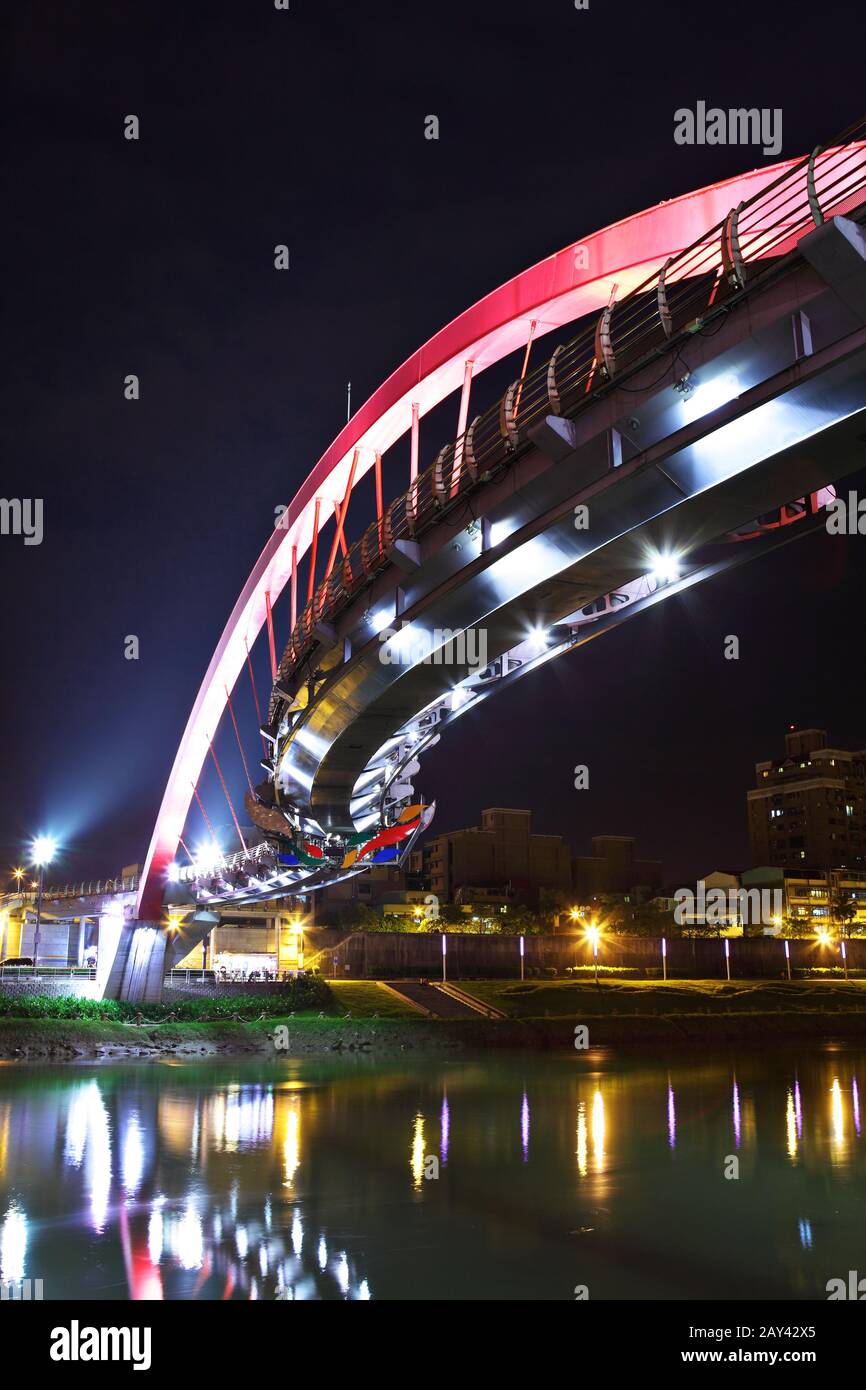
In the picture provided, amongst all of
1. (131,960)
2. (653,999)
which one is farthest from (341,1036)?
(653,999)

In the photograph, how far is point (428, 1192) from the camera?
13.5 metres

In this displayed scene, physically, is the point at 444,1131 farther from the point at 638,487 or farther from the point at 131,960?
the point at 131,960

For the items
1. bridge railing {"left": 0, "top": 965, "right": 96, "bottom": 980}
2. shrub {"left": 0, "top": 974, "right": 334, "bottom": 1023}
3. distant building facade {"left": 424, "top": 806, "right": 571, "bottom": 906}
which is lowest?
shrub {"left": 0, "top": 974, "right": 334, "bottom": 1023}

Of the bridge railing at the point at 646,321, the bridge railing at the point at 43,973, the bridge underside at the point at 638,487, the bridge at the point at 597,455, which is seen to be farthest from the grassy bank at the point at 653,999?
the bridge railing at the point at 646,321

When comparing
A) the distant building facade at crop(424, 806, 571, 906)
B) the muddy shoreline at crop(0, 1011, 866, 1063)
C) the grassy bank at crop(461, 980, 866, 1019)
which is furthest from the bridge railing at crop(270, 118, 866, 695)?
the distant building facade at crop(424, 806, 571, 906)

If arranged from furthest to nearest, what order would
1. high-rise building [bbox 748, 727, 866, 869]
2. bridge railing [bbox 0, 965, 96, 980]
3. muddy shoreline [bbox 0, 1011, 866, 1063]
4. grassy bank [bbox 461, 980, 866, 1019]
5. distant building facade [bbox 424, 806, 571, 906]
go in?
1. high-rise building [bbox 748, 727, 866, 869]
2. distant building facade [bbox 424, 806, 571, 906]
3. grassy bank [bbox 461, 980, 866, 1019]
4. bridge railing [bbox 0, 965, 96, 980]
5. muddy shoreline [bbox 0, 1011, 866, 1063]

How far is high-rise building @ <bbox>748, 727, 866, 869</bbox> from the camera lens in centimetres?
13675

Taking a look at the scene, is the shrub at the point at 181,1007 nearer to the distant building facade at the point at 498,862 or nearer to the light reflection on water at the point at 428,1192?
Answer: the light reflection on water at the point at 428,1192

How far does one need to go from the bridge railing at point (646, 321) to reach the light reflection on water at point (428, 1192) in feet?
29.8

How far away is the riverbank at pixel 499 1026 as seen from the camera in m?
36.9

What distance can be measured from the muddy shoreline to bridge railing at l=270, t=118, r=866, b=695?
25196 millimetres

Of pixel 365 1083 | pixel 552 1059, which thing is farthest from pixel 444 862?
pixel 365 1083

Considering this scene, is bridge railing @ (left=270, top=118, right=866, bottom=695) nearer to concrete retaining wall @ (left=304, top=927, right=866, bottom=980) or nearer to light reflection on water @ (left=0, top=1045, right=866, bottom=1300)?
light reflection on water @ (left=0, top=1045, right=866, bottom=1300)
